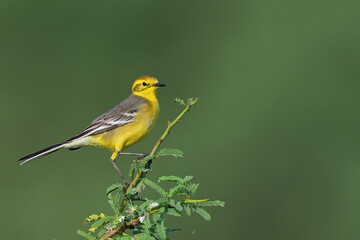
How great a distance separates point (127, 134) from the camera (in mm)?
6895

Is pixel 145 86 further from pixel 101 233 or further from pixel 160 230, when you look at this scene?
pixel 160 230

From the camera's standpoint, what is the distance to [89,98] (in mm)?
15750

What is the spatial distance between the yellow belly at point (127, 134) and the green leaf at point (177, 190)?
136 inches

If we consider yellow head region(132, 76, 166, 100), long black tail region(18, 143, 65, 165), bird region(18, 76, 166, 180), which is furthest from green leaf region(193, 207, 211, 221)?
yellow head region(132, 76, 166, 100)

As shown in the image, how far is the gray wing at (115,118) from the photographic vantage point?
6.82 metres

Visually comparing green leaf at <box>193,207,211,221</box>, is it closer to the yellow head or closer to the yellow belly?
the yellow belly

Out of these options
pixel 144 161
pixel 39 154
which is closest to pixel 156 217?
pixel 144 161

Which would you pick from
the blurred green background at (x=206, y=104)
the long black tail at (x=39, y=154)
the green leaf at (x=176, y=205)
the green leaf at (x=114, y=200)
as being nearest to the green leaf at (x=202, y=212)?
the green leaf at (x=176, y=205)

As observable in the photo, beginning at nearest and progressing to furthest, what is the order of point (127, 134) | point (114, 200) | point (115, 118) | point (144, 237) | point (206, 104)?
point (144, 237)
point (114, 200)
point (127, 134)
point (115, 118)
point (206, 104)

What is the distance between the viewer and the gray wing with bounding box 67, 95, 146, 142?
682 cm

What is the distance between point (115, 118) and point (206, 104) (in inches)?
465

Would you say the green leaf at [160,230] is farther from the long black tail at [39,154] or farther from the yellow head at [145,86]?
the yellow head at [145,86]

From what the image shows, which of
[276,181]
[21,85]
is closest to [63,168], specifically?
[21,85]

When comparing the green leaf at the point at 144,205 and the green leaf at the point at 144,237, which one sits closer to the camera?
the green leaf at the point at 144,237
